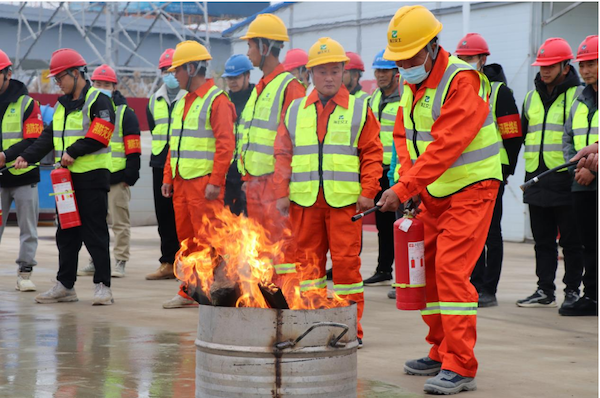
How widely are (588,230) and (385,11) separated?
34.7 feet

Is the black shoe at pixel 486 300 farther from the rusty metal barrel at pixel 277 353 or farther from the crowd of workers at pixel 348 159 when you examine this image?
the rusty metal barrel at pixel 277 353

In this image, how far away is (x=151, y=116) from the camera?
413 inches

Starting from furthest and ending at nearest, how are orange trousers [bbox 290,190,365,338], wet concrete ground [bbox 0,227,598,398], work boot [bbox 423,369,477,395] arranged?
orange trousers [bbox 290,190,365,338], wet concrete ground [bbox 0,227,598,398], work boot [bbox 423,369,477,395]

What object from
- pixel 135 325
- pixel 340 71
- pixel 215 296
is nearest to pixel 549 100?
pixel 340 71

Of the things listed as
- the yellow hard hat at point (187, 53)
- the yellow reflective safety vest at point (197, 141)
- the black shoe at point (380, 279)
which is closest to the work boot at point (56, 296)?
the yellow reflective safety vest at point (197, 141)

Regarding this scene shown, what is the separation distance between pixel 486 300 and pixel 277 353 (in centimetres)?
460

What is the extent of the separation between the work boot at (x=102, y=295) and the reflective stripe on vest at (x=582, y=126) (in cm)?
420

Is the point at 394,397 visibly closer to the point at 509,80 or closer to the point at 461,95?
the point at 461,95

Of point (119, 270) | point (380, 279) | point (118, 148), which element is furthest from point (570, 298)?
point (118, 148)

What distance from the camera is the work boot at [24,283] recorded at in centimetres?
895

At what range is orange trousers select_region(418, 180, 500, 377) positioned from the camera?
202 inches

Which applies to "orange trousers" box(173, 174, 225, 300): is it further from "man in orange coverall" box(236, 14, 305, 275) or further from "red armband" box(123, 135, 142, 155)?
"red armband" box(123, 135, 142, 155)

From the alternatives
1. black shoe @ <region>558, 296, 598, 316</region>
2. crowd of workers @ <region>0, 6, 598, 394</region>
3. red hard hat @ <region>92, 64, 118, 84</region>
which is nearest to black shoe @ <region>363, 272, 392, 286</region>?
crowd of workers @ <region>0, 6, 598, 394</region>

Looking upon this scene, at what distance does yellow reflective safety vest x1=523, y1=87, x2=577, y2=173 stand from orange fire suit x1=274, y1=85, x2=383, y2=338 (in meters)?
2.26
